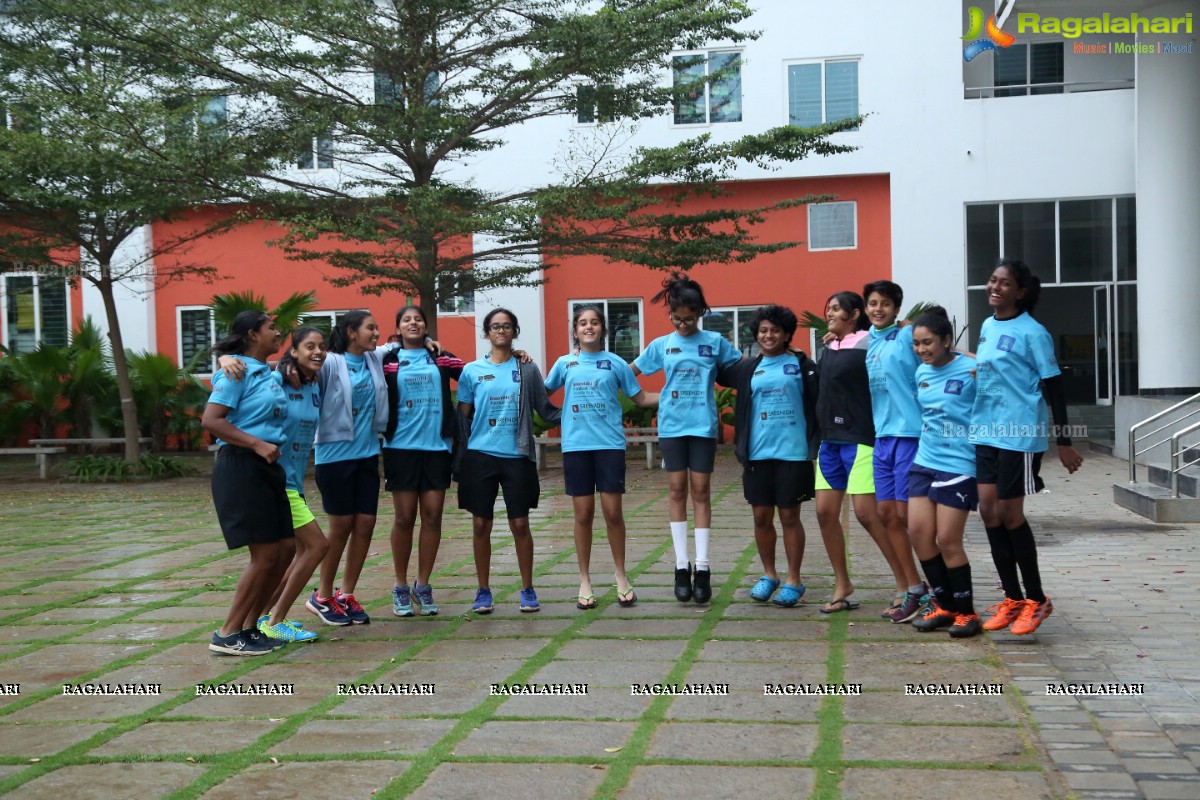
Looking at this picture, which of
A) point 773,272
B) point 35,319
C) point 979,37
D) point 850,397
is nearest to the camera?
point 850,397

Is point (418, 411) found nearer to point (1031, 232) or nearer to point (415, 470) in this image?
point (415, 470)

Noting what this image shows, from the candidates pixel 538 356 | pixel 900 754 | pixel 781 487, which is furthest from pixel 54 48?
pixel 900 754

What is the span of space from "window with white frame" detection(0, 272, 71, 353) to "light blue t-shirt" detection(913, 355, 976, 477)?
2126 centimetres

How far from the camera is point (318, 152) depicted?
16391mm

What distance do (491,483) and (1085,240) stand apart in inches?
646

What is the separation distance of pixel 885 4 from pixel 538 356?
28.3ft

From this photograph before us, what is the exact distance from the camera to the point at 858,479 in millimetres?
6418

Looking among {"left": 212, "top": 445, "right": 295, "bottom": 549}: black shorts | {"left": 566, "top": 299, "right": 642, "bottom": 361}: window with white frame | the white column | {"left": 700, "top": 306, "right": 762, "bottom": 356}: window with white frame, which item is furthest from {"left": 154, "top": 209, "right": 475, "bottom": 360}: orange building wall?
{"left": 212, "top": 445, "right": 295, "bottom": 549}: black shorts

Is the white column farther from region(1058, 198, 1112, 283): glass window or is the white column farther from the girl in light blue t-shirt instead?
the girl in light blue t-shirt

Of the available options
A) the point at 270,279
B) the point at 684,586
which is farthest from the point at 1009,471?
→ the point at 270,279

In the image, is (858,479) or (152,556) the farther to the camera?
(152,556)

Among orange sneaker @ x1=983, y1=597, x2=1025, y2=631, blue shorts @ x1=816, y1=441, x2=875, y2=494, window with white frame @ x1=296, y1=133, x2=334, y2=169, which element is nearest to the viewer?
orange sneaker @ x1=983, y1=597, x2=1025, y2=631

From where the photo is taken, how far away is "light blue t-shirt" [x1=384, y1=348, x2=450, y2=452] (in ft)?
21.8

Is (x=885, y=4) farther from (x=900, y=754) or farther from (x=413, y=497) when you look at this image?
(x=900, y=754)
